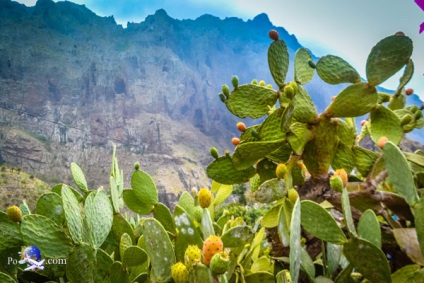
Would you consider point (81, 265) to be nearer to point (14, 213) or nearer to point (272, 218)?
point (14, 213)

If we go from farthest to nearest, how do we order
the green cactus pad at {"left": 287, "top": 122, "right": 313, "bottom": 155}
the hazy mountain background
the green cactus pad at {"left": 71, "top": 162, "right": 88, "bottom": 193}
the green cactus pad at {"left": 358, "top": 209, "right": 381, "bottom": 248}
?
the hazy mountain background → the green cactus pad at {"left": 71, "top": 162, "right": 88, "bottom": 193} → the green cactus pad at {"left": 287, "top": 122, "right": 313, "bottom": 155} → the green cactus pad at {"left": 358, "top": 209, "right": 381, "bottom": 248}

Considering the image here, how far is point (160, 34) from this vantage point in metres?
100

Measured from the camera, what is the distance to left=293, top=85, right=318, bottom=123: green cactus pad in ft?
2.97

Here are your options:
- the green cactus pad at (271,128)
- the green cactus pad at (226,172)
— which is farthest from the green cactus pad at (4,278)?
the green cactus pad at (271,128)

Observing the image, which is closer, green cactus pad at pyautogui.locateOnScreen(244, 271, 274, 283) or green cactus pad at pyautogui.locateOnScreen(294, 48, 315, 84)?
green cactus pad at pyautogui.locateOnScreen(244, 271, 274, 283)

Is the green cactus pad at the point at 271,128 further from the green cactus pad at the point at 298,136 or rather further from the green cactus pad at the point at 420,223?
the green cactus pad at the point at 420,223

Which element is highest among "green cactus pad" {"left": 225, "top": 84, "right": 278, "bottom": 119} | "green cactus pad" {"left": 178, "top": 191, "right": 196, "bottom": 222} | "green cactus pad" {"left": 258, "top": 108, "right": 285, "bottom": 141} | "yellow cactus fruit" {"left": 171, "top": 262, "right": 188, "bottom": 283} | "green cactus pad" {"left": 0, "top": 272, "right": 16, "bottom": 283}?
"green cactus pad" {"left": 225, "top": 84, "right": 278, "bottom": 119}

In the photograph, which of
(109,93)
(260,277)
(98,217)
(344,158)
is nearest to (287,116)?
(344,158)

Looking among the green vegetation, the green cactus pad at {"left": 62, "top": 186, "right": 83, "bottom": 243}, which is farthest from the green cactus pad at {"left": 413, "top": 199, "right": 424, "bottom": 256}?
the green cactus pad at {"left": 62, "top": 186, "right": 83, "bottom": 243}

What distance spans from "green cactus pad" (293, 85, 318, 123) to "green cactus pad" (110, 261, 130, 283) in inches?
23.1

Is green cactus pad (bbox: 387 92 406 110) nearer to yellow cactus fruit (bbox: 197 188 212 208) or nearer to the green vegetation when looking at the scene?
the green vegetation

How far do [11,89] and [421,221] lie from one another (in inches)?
3210

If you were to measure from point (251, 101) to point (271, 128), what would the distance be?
150 millimetres

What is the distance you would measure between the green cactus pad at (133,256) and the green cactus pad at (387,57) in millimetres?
736
